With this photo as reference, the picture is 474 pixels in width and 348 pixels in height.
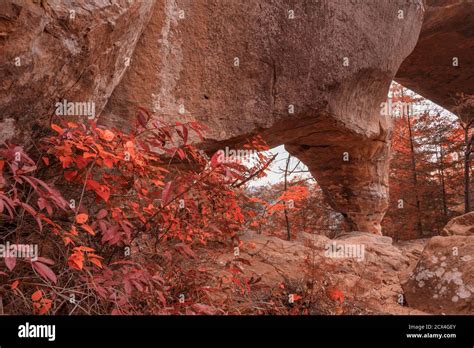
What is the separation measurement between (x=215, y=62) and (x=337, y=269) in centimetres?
327

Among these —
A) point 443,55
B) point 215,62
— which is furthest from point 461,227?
point 443,55

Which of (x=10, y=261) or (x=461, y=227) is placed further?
(x=461, y=227)

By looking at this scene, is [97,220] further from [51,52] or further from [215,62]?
[215,62]

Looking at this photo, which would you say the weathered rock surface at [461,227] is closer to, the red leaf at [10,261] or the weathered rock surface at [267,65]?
the weathered rock surface at [267,65]

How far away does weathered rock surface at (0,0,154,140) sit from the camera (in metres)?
2.49

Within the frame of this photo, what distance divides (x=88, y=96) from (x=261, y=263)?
3.34m

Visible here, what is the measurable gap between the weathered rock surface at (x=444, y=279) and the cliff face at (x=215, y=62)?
2470 millimetres

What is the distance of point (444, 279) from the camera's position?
4.09m

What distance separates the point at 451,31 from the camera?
10922 mm

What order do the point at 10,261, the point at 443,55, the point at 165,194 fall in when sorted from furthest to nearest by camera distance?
1. the point at 443,55
2. the point at 165,194
3. the point at 10,261

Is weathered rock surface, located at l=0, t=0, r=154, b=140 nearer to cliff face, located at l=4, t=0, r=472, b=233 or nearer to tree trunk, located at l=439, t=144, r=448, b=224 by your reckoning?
cliff face, located at l=4, t=0, r=472, b=233

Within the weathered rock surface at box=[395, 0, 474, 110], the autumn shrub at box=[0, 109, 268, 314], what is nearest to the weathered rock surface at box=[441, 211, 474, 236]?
the autumn shrub at box=[0, 109, 268, 314]

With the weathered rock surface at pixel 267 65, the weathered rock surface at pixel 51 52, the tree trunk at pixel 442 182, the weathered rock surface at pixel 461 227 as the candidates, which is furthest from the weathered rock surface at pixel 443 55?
the weathered rock surface at pixel 51 52

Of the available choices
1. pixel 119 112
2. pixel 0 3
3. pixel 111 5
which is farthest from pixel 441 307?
pixel 0 3
